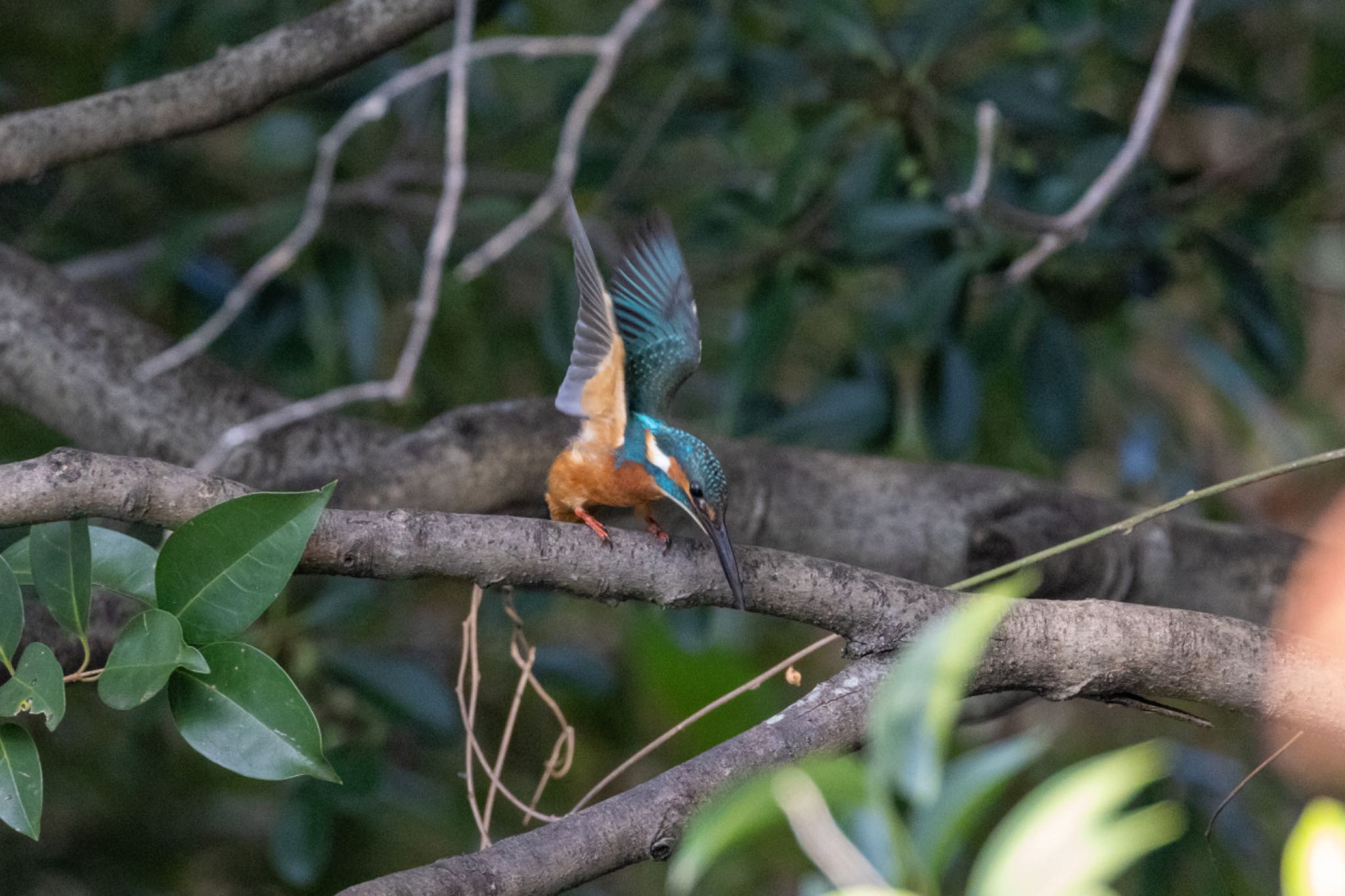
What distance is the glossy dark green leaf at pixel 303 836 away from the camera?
97.7 inches

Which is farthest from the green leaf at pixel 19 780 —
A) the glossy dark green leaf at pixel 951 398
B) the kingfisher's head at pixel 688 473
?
the glossy dark green leaf at pixel 951 398

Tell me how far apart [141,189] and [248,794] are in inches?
65.6

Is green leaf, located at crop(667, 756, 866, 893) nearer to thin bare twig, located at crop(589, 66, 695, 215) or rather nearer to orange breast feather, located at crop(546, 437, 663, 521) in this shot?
orange breast feather, located at crop(546, 437, 663, 521)

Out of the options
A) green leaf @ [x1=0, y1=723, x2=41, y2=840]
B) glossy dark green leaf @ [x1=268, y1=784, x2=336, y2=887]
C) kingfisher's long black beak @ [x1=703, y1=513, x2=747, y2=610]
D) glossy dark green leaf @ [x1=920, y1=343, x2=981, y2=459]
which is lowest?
glossy dark green leaf @ [x1=268, y1=784, x2=336, y2=887]

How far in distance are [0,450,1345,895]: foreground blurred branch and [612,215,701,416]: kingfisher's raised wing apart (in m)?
0.62

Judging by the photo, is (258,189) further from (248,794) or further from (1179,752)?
(1179,752)

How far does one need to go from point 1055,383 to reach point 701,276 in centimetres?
87

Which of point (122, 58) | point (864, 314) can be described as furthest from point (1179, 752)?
point (122, 58)

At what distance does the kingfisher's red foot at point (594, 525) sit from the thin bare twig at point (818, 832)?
774 mm

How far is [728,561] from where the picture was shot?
1402 millimetres

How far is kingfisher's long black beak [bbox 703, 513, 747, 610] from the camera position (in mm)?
1389

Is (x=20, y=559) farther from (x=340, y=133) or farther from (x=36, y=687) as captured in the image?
(x=340, y=133)

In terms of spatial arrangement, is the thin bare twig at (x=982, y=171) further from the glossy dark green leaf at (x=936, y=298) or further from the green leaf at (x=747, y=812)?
the green leaf at (x=747, y=812)

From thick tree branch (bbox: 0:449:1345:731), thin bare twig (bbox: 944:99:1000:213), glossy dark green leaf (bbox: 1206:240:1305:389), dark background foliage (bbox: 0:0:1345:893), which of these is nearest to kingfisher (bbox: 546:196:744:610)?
thick tree branch (bbox: 0:449:1345:731)
